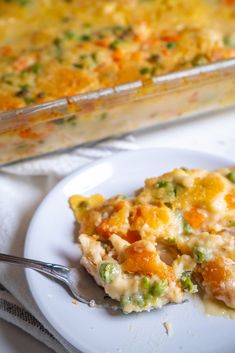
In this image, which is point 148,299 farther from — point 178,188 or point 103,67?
point 103,67

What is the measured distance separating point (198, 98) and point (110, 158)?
0.57 m

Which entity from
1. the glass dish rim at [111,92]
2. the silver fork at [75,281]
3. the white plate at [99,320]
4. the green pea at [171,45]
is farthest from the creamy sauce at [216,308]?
the green pea at [171,45]

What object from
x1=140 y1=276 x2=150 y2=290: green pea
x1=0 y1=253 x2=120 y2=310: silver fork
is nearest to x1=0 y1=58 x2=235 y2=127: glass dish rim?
x1=0 y1=253 x2=120 y2=310: silver fork

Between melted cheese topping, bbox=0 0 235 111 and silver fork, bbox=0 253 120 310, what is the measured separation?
0.87m

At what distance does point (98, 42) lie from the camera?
2814mm

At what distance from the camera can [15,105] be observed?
8.07 feet

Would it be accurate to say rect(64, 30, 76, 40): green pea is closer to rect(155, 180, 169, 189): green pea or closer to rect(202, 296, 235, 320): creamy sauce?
rect(155, 180, 169, 189): green pea

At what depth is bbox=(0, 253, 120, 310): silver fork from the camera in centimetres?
180

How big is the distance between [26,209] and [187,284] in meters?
0.81

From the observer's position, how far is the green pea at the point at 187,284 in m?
1.78

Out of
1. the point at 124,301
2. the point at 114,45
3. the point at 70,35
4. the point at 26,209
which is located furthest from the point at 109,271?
the point at 70,35

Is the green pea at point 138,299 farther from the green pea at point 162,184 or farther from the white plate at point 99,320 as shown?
the green pea at point 162,184

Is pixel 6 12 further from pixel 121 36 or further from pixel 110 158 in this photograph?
pixel 110 158

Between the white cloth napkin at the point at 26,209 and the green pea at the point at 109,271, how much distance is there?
23 centimetres
